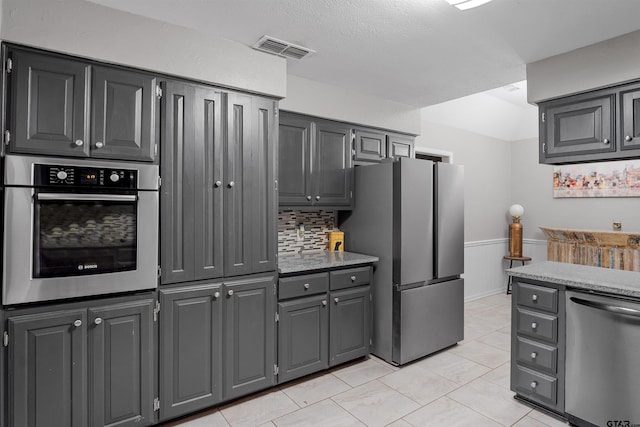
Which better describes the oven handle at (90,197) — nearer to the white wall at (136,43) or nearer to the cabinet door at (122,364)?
the cabinet door at (122,364)

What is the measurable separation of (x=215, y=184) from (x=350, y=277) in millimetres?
1426

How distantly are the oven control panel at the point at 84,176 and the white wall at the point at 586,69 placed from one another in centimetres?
308

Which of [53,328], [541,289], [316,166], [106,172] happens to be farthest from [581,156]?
[53,328]

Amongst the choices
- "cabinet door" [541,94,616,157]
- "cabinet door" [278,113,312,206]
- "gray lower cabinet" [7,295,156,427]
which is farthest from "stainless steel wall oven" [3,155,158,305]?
"cabinet door" [541,94,616,157]

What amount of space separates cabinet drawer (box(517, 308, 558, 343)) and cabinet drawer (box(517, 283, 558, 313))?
0.05m

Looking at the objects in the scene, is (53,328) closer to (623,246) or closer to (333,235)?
(333,235)

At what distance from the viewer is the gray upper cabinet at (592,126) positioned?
7.91ft

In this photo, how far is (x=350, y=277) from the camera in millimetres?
3115

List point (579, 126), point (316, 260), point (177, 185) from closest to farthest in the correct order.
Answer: point (177, 185), point (579, 126), point (316, 260)

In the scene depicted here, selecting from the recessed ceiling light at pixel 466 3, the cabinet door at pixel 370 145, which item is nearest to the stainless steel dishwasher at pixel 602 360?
the recessed ceiling light at pixel 466 3

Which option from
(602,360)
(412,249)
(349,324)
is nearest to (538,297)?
(602,360)

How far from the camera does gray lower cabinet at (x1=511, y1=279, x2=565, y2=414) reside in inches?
92.3

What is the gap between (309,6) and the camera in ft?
6.86

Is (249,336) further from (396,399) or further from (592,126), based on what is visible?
(592,126)
